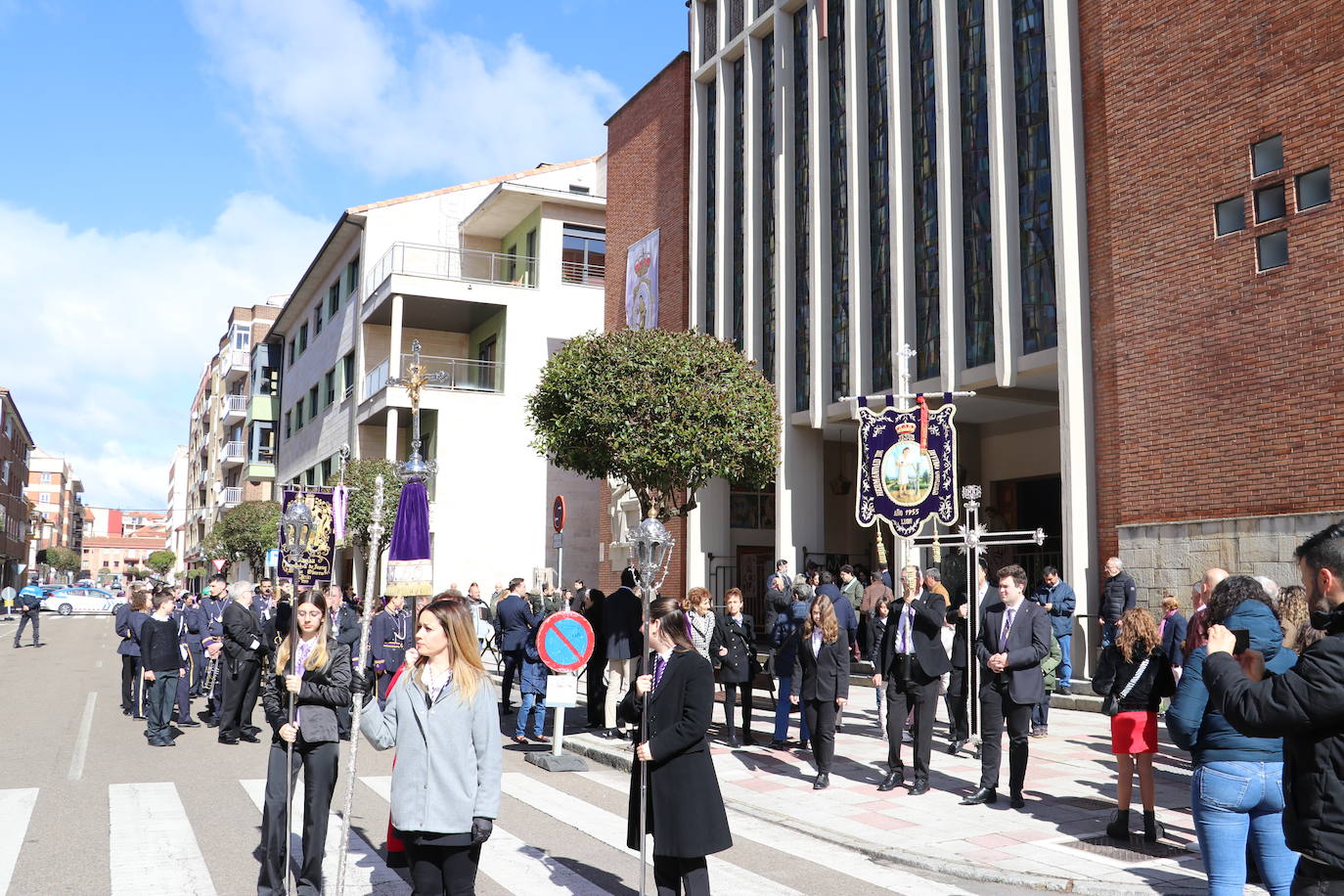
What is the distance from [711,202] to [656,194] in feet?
8.56

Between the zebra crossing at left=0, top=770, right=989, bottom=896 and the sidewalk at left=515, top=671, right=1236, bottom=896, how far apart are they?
1.35 feet

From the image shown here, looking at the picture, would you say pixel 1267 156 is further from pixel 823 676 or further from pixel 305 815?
pixel 305 815

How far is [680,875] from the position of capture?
5664 mm

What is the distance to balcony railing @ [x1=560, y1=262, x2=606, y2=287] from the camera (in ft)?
118

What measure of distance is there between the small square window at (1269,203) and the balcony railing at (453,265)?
2517cm

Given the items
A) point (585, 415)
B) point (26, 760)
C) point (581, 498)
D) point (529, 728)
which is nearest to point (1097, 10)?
point (585, 415)

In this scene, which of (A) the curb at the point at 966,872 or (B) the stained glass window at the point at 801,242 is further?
(B) the stained glass window at the point at 801,242

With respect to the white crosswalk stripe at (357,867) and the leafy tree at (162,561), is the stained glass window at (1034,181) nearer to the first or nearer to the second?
the white crosswalk stripe at (357,867)

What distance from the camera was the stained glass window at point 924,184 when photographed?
18.9 meters

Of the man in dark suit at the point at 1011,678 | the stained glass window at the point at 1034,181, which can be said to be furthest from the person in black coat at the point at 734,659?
the stained glass window at the point at 1034,181

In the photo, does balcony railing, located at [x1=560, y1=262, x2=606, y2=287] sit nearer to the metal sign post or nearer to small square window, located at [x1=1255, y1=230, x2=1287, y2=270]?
small square window, located at [x1=1255, y1=230, x2=1287, y2=270]

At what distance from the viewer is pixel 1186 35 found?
14.4 m

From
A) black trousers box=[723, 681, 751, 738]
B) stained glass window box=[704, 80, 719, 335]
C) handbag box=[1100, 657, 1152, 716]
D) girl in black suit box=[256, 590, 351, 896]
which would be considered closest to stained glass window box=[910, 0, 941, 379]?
stained glass window box=[704, 80, 719, 335]

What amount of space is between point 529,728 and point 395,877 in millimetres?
7636
